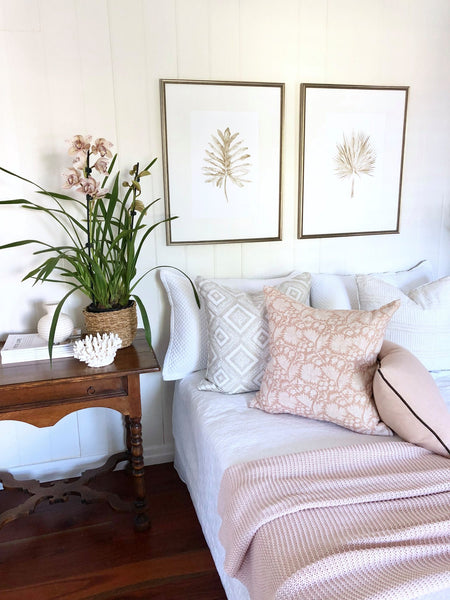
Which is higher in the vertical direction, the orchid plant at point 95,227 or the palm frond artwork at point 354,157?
the palm frond artwork at point 354,157

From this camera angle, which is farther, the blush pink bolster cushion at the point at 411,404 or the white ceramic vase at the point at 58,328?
the white ceramic vase at the point at 58,328

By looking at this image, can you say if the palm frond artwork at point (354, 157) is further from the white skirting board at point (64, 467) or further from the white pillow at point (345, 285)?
the white skirting board at point (64, 467)

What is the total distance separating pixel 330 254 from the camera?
7.97 ft

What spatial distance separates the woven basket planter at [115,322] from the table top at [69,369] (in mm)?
92

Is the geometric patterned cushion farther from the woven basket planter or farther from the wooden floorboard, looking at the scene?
the wooden floorboard

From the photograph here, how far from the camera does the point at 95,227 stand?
6.66ft

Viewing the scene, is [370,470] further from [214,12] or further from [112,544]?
[214,12]

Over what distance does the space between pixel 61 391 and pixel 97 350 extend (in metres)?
0.19

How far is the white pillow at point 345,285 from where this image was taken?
7.27ft

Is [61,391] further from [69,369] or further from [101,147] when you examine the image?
[101,147]

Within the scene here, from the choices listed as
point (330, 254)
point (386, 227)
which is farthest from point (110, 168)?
point (386, 227)

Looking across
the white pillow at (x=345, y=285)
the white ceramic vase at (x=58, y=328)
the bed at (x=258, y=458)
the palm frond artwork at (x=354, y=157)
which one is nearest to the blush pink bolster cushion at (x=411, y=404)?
the bed at (x=258, y=458)

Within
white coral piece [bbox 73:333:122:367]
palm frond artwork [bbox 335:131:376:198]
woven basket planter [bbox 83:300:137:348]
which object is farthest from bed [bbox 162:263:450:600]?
palm frond artwork [bbox 335:131:376:198]

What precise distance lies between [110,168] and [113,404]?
37.3 inches
